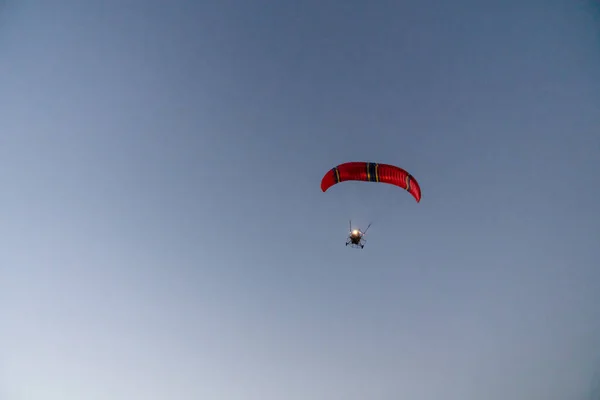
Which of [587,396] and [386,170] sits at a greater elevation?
[386,170]

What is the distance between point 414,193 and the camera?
14625 millimetres

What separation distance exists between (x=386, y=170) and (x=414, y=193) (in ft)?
5.97

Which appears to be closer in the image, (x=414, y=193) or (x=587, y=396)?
(x=414, y=193)

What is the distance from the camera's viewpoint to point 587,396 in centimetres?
3516

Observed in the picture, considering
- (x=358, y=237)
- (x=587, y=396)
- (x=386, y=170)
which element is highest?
(x=386, y=170)

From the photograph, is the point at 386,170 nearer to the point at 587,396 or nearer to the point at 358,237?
the point at 358,237

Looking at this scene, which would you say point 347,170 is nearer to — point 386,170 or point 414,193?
point 386,170

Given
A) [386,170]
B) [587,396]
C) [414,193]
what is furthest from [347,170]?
[587,396]

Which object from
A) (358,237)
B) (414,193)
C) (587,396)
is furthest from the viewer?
(587,396)

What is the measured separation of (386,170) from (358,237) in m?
4.47

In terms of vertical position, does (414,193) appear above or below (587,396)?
above

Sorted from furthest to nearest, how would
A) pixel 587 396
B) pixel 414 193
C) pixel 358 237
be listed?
pixel 587 396
pixel 358 237
pixel 414 193

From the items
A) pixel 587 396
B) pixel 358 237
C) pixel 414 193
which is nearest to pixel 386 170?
pixel 414 193

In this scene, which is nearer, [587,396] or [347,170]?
[347,170]
